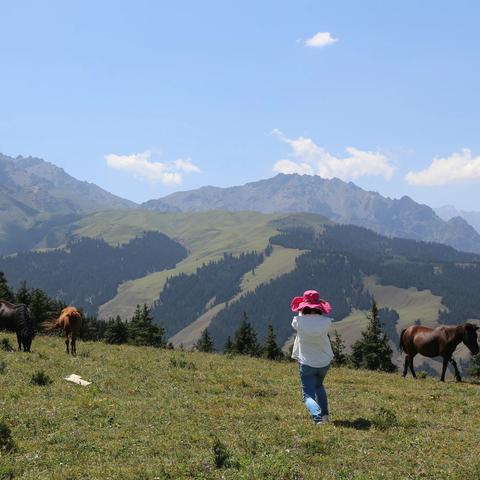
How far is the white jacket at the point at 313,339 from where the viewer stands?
14.4m

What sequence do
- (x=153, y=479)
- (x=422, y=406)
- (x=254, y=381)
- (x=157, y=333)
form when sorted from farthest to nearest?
(x=157, y=333)
(x=254, y=381)
(x=422, y=406)
(x=153, y=479)

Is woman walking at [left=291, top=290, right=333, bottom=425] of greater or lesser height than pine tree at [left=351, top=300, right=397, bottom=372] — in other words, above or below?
above

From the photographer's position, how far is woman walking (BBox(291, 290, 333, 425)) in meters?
14.4

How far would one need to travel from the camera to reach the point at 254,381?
22688 millimetres

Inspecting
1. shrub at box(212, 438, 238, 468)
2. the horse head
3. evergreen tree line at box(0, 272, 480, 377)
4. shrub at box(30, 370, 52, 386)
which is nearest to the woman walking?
shrub at box(212, 438, 238, 468)

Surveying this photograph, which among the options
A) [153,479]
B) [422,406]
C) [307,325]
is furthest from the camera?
[422,406]

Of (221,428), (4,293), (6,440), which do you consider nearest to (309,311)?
(221,428)

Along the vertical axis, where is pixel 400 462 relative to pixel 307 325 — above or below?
below

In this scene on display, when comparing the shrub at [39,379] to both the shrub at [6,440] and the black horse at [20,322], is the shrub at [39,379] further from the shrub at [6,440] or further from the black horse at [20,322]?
the black horse at [20,322]

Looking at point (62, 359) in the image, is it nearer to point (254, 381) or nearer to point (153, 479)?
point (254, 381)

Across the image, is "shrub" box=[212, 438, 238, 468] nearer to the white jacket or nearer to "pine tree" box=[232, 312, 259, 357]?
the white jacket

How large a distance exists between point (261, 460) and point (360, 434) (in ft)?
11.3

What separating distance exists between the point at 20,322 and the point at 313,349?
1914 cm

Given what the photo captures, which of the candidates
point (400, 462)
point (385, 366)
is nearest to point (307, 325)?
point (400, 462)
